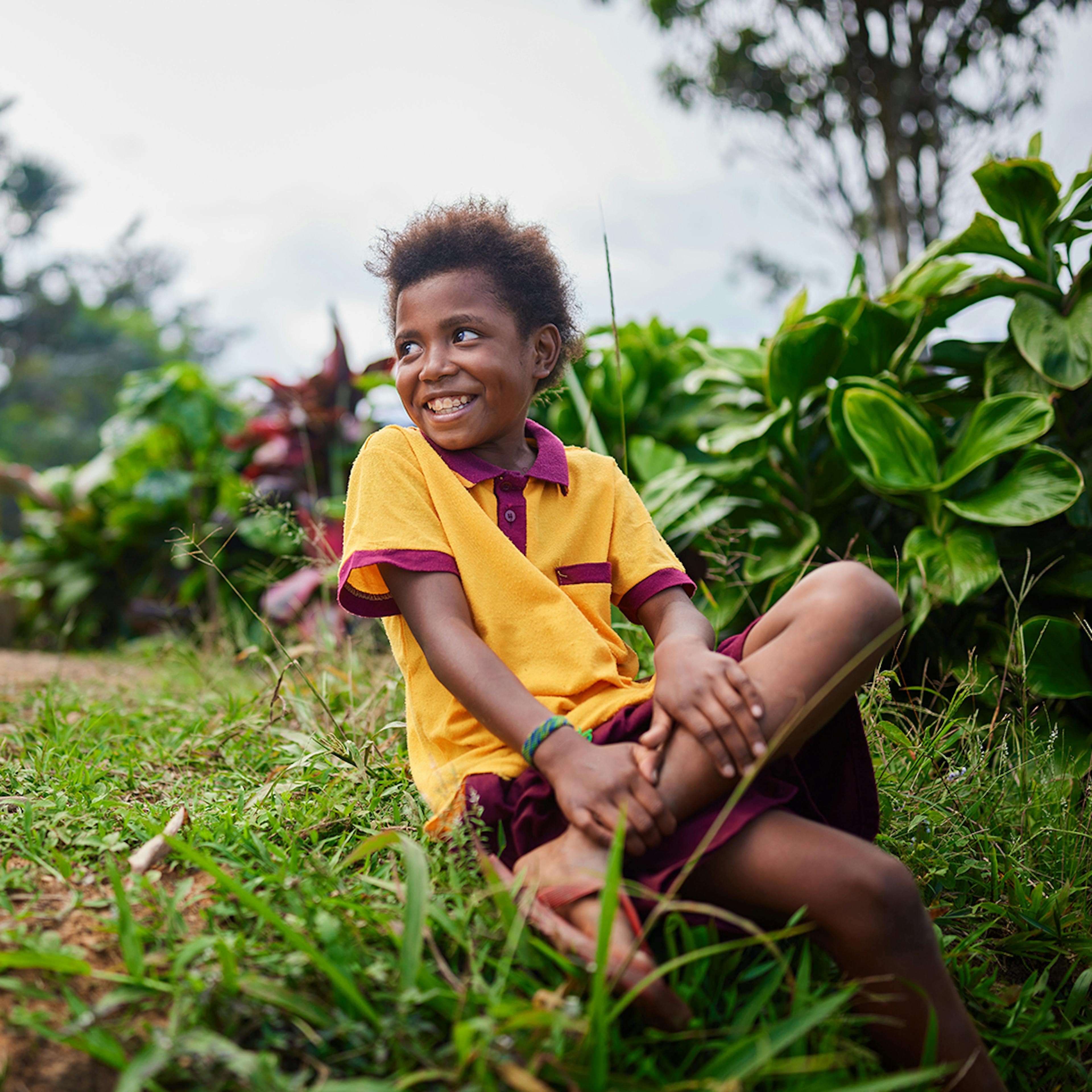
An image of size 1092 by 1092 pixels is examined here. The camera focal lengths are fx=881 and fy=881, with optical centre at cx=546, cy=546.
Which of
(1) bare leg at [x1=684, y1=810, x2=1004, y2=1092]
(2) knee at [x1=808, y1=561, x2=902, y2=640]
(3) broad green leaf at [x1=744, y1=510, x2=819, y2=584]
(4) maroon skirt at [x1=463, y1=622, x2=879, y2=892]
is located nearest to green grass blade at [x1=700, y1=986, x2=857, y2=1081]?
(1) bare leg at [x1=684, y1=810, x2=1004, y2=1092]

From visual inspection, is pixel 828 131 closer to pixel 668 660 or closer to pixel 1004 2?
pixel 1004 2

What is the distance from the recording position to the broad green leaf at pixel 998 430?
7.16 feet

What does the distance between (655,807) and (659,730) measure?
0.37ft

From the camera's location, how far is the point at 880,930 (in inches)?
41.9

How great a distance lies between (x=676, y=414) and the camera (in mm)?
3498

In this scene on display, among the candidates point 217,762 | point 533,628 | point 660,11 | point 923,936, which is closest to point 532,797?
point 533,628

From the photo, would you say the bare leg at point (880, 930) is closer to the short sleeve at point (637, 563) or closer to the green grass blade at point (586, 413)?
the short sleeve at point (637, 563)

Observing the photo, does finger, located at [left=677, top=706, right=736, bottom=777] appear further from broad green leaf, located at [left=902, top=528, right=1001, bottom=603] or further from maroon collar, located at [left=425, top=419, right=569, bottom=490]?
broad green leaf, located at [left=902, top=528, right=1001, bottom=603]

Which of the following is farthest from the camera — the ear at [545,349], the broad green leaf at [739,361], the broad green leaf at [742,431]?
the broad green leaf at [739,361]

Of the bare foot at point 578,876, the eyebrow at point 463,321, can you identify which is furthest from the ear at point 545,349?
the bare foot at point 578,876

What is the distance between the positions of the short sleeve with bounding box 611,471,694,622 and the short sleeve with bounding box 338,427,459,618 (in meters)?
0.32

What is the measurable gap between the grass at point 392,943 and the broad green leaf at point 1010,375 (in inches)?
39.7

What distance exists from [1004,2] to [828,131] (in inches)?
66.8

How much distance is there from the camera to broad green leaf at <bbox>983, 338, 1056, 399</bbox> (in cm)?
240
